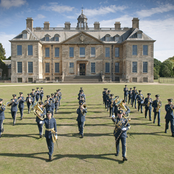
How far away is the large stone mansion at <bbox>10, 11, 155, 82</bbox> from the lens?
50.5 m

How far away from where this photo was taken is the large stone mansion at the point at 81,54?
50.5 metres

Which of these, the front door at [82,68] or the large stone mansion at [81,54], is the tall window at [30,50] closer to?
the large stone mansion at [81,54]

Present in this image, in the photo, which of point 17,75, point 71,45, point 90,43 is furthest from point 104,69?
point 17,75

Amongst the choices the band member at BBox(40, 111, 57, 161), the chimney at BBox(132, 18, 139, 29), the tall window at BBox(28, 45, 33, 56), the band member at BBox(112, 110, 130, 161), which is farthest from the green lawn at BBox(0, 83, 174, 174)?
the chimney at BBox(132, 18, 139, 29)

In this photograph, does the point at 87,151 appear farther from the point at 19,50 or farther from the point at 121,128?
the point at 19,50

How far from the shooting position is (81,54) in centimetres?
5353

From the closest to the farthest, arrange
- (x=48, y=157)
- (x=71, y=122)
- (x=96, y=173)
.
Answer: (x=96, y=173), (x=48, y=157), (x=71, y=122)

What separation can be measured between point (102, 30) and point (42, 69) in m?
23.7

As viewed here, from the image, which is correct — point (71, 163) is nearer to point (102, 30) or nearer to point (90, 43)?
point (90, 43)

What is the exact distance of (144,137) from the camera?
26.7 ft

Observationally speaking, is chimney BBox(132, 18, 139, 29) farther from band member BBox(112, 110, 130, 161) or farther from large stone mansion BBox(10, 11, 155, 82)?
band member BBox(112, 110, 130, 161)

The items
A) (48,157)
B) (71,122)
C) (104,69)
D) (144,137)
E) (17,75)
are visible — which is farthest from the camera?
(104,69)

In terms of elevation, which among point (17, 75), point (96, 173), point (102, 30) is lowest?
point (96, 173)

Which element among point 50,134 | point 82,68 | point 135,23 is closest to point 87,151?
point 50,134
